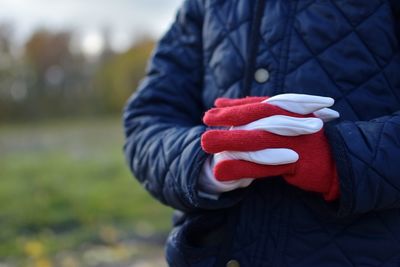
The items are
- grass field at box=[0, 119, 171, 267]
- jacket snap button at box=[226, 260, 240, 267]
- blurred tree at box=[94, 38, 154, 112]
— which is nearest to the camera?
jacket snap button at box=[226, 260, 240, 267]

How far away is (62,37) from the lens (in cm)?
2877

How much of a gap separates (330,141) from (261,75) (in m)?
0.26

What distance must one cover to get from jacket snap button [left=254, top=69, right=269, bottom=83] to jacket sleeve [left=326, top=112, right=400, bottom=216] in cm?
22

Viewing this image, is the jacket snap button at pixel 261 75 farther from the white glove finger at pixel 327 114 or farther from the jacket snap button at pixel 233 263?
the jacket snap button at pixel 233 263

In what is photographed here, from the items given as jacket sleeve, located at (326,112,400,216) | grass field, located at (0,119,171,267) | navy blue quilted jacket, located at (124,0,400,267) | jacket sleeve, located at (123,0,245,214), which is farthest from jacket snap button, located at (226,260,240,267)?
grass field, located at (0,119,171,267)

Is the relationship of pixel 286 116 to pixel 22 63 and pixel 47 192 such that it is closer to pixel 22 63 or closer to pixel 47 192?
pixel 47 192

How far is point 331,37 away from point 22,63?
27.3 metres

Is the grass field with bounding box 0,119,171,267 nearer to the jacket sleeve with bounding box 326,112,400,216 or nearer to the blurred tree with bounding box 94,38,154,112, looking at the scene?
the jacket sleeve with bounding box 326,112,400,216

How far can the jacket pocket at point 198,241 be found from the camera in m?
1.19

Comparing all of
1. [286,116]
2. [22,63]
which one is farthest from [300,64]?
[22,63]

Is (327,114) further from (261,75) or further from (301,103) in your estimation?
(261,75)

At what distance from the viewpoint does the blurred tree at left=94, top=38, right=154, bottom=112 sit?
26.8 m

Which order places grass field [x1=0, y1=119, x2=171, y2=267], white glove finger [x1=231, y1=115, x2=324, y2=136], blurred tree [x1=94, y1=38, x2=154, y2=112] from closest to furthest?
white glove finger [x1=231, y1=115, x2=324, y2=136], grass field [x1=0, y1=119, x2=171, y2=267], blurred tree [x1=94, y1=38, x2=154, y2=112]

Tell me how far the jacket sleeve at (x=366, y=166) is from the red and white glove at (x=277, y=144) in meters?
0.03
